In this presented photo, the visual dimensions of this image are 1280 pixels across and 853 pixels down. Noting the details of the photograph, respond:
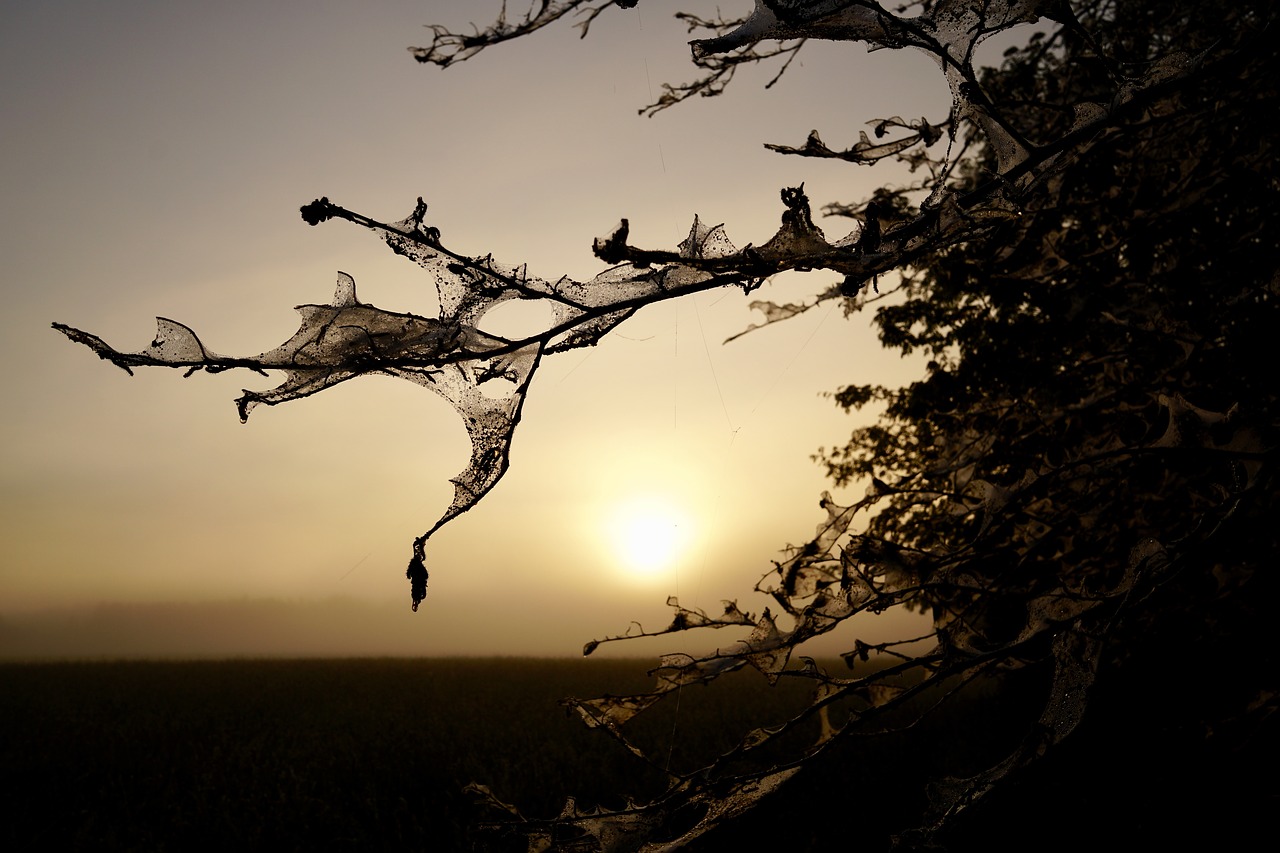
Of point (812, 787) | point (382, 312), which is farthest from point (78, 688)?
point (382, 312)

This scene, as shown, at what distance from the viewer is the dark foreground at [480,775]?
5293 mm

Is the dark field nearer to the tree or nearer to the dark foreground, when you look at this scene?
the dark foreground

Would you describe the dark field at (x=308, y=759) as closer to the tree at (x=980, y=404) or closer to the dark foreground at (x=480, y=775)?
the dark foreground at (x=480, y=775)

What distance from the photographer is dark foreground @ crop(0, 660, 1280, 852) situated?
529cm

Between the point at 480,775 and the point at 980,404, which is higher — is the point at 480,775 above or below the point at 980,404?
below

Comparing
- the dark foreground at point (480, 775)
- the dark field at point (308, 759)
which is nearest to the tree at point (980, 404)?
the dark foreground at point (480, 775)

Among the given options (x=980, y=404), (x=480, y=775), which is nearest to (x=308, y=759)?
(x=480, y=775)

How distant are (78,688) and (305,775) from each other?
54.3 feet

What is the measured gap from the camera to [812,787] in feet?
27.6

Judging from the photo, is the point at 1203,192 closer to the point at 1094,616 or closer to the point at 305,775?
the point at 1094,616

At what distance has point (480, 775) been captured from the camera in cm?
885

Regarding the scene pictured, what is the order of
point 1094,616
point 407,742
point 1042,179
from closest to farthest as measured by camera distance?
1. point 1042,179
2. point 1094,616
3. point 407,742

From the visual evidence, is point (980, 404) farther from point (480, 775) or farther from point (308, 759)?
point (308, 759)

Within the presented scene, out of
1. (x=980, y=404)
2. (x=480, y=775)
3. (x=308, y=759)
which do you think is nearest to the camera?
(x=980, y=404)
